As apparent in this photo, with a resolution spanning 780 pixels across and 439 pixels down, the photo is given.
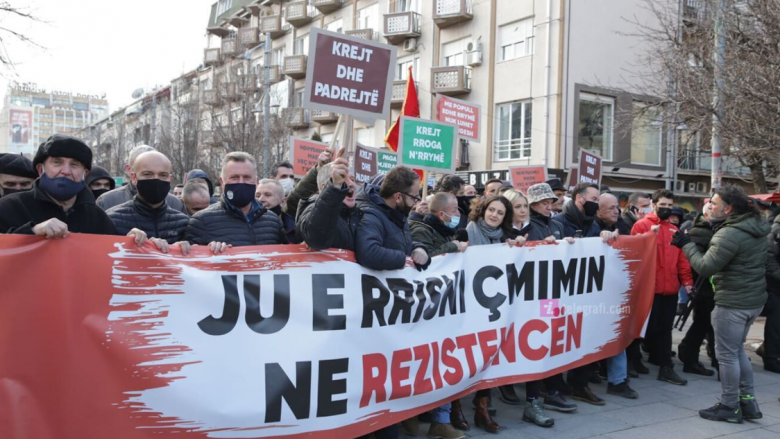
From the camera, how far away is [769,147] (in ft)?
35.4

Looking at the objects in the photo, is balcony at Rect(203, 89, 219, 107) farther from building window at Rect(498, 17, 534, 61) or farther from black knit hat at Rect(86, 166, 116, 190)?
black knit hat at Rect(86, 166, 116, 190)

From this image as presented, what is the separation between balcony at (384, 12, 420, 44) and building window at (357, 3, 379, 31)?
7.71 ft

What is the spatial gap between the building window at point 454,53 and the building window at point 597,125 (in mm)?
5413

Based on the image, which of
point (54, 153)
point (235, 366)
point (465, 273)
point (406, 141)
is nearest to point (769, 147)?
point (406, 141)

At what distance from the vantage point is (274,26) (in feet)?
122

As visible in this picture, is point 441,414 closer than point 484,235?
Yes

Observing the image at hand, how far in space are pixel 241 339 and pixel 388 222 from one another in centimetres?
133

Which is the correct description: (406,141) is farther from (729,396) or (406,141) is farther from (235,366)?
(235,366)

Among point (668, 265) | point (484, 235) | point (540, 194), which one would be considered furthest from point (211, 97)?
point (484, 235)

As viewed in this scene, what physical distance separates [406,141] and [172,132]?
29.5m

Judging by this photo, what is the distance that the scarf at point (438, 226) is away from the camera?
17.6 feet

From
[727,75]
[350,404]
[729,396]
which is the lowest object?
[729,396]

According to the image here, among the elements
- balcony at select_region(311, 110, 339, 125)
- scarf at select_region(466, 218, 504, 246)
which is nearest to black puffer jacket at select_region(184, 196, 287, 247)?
scarf at select_region(466, 218, 504, 246)

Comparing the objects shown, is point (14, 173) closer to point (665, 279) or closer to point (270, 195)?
point (270, 195)
